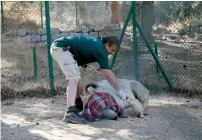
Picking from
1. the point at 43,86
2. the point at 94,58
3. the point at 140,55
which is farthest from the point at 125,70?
the point at 94,58

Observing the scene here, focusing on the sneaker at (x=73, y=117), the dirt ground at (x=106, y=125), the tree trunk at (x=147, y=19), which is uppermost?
the tree trunk at (x=147, y=19)

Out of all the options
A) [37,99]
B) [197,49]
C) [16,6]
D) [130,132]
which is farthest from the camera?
[16,6]

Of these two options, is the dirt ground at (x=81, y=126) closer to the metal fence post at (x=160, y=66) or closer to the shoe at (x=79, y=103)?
the metal fence post at (x=160, y=66)

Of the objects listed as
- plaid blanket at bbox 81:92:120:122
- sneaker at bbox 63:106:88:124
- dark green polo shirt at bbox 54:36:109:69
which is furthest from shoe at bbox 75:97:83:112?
dark green polo shirt at bbox 54:36:109:69

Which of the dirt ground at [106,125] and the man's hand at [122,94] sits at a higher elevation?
the man's hand at [122,94]

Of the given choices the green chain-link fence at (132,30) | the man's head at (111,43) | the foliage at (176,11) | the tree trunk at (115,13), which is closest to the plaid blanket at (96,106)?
the man's head at (111,43)

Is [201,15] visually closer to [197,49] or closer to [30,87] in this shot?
[197,49]

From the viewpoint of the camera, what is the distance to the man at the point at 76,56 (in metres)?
4.50

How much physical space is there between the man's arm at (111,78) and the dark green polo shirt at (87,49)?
60 millimetres

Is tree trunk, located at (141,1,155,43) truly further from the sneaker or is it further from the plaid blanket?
the sneaker

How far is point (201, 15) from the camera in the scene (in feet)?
43.2

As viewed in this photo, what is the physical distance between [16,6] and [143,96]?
8508 mm

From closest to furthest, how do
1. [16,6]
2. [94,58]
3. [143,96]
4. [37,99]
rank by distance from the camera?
1. [94,58]
2. [143,96]
3. [37,99]
4. [16,6]

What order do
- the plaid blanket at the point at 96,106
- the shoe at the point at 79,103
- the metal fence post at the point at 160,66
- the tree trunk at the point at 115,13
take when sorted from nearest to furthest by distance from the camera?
the plaid blanket at the point at 96,106
the shoe at the point at 79,103
the metal fence post at the point at 160,66
the tree trunk at the point at 115,13
